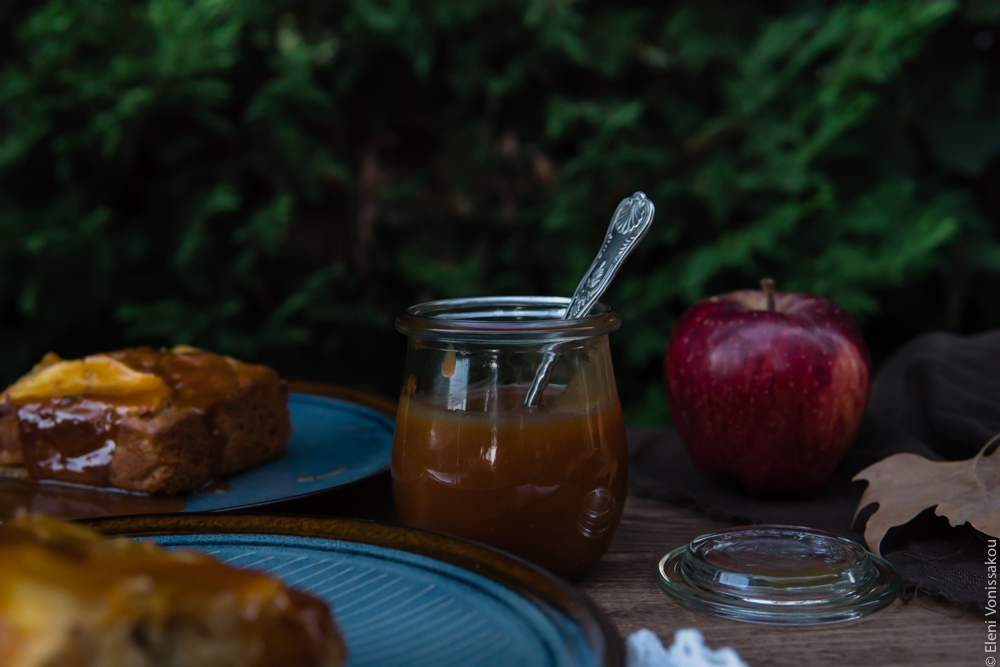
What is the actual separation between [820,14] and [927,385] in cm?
143

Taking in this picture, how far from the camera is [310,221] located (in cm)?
239

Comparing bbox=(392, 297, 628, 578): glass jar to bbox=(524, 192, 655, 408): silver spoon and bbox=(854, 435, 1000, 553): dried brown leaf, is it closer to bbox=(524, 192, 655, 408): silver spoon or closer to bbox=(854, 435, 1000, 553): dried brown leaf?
bbox=(524, 192, 655, 408): silver spoon

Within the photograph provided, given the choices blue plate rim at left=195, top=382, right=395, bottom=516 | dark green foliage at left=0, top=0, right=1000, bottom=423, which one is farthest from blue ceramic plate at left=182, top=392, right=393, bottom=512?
dark green foliage at left=0, top=0, right=1000, bottom=423

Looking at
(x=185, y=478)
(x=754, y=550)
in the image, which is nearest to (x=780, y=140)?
(x=754, y=550)

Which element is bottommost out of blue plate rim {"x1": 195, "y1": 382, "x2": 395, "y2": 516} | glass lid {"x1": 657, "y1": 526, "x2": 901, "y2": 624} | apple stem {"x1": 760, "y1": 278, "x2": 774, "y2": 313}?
glass lid {"x1": 657, "y1": 526, "x2": 901, "y2": 624}

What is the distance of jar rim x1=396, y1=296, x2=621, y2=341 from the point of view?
79 centimetres

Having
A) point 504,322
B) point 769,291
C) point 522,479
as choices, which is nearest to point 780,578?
point 522,479

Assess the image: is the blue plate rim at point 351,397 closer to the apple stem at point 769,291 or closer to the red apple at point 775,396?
the red apple at point 775,396

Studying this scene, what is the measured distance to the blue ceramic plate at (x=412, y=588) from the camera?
1.85 ft

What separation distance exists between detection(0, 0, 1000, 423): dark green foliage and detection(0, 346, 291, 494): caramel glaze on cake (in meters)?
1.03

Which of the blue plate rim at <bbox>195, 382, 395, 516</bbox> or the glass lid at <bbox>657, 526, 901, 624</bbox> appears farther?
the blue plate rim at <bbox>195, 382, 395, 516</bbox>

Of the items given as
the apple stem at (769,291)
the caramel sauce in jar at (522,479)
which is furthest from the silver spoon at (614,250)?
the apple stem at (769,291)

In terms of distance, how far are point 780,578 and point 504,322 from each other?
0.37m

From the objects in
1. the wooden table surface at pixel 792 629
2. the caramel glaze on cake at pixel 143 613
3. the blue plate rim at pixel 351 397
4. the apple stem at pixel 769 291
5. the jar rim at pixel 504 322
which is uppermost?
the apple stem at pixel 769 291
